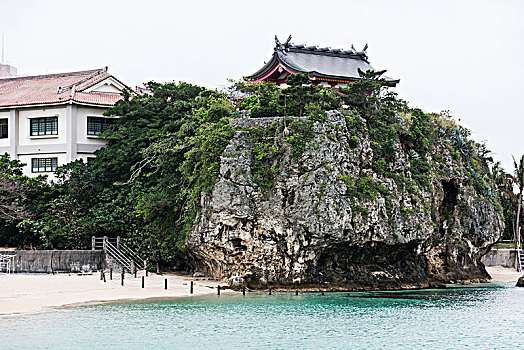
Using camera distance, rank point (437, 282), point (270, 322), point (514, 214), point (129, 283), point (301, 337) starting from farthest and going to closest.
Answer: point (514, 214) < point (437, 282) < point (129, 283) < point (270, 322) < point (301, 337)

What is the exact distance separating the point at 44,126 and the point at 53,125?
625mm

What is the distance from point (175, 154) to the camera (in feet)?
132

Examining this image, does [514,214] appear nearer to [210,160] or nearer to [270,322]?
[210,160]

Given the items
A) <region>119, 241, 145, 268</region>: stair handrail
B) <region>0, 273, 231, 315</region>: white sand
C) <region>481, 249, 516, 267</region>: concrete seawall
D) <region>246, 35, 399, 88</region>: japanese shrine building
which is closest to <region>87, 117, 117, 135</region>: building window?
<region>119, 241, 145, 268</region>: stair handrail

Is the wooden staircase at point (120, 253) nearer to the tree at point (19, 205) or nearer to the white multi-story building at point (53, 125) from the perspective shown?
the tree at point (19, 205)

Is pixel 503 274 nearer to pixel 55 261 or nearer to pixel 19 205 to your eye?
pixel 55 261

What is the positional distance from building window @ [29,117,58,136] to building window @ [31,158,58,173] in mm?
1725

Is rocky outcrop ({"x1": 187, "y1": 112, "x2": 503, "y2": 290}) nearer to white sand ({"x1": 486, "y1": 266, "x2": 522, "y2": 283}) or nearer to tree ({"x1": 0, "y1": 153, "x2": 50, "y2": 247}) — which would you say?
tree ({"x1": 0, "y1": 153, "x2": 50, "y2": 247})

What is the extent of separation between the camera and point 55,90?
46.5 metres

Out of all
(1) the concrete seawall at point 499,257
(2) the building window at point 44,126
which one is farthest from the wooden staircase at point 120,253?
(1) the concrete seawall at point 499,257

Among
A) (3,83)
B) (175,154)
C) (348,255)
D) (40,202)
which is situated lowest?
(348,255)

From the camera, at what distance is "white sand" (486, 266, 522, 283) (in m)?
47.7

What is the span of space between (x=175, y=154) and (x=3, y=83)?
18.5m

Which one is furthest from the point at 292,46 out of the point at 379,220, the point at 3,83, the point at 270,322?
the point at 270,322
